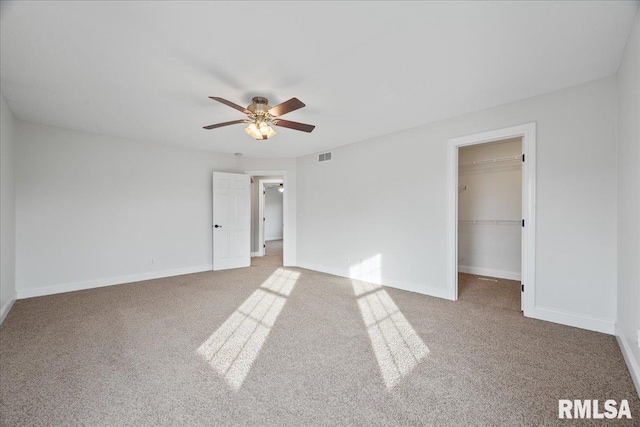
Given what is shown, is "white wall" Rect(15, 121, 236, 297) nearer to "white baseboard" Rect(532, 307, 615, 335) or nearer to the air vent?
the air vent

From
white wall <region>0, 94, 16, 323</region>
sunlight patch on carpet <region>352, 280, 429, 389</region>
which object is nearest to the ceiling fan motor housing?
sunlight patch on carpet <region>352, 280, 429, 389</region>

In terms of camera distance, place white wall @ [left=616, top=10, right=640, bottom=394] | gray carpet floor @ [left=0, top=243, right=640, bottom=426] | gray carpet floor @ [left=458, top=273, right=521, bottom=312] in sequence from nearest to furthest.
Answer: gray carpet floor @ [left=0, top=243, right=640, bottom=426]
white wall @ [left=616, top=10, right=640, bottom=394]
gray carpet floor @ [left=458, top=273, right=521, bottom=312]

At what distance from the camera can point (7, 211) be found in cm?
346

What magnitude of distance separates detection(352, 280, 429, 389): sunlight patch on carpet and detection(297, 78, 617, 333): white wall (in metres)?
0.94

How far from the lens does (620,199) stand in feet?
8.30

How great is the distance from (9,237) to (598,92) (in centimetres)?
701

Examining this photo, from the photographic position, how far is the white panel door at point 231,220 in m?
5.80

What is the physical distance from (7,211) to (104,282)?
5.46 feet

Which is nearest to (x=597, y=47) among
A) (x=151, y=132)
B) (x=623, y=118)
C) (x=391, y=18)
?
(x=623, y=118)

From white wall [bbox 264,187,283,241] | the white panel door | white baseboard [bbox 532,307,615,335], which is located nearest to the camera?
white baseboard [bbox 532,307,615,335]

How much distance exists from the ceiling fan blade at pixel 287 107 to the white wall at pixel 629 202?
2.44 meters

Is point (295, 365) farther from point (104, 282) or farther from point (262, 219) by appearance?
point (262, 219)

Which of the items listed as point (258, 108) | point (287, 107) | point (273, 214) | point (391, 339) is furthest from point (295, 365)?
point (273, 214)

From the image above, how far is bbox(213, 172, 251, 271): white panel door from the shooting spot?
5.80 m
